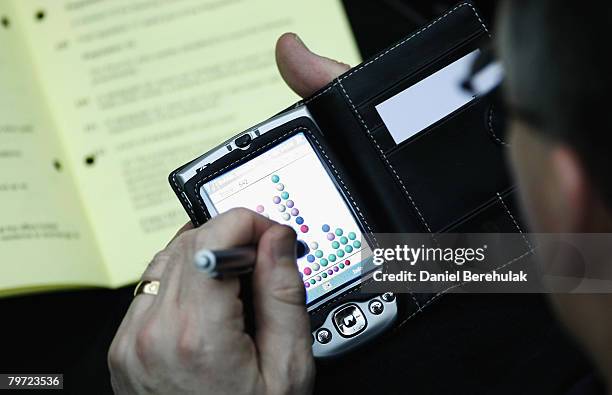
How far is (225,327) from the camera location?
468 mm

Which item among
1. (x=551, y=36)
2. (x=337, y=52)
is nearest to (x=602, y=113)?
(x=551, y=36)

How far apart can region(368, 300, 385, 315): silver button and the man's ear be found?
24 centimetres

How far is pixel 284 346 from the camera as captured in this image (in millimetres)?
488

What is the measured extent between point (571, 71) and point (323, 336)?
32 cm

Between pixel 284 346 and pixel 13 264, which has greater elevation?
pixel 13 264

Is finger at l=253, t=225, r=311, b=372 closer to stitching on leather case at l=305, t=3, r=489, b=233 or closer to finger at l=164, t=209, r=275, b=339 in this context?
finger at l=164, t=209, r=275, b=339

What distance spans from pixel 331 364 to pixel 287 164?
6.8 inches

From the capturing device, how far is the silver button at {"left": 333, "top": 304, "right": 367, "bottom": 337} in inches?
23.0

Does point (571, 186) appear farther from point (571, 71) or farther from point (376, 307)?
point (376, 307)

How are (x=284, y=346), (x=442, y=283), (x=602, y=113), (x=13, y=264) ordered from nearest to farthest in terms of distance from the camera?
(x=602, y=113) < (x=284, y=346) < (x=442, y=283) < (x=13, y=264)

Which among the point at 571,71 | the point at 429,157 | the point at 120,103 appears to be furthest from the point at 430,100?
the point at 120,103

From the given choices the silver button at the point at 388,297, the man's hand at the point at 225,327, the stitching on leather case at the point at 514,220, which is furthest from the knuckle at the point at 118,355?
the stitching on leather case at the point at 514,220

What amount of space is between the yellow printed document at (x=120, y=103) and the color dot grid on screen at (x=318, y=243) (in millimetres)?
196

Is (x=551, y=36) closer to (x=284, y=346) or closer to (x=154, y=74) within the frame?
(x=284, y=346)
